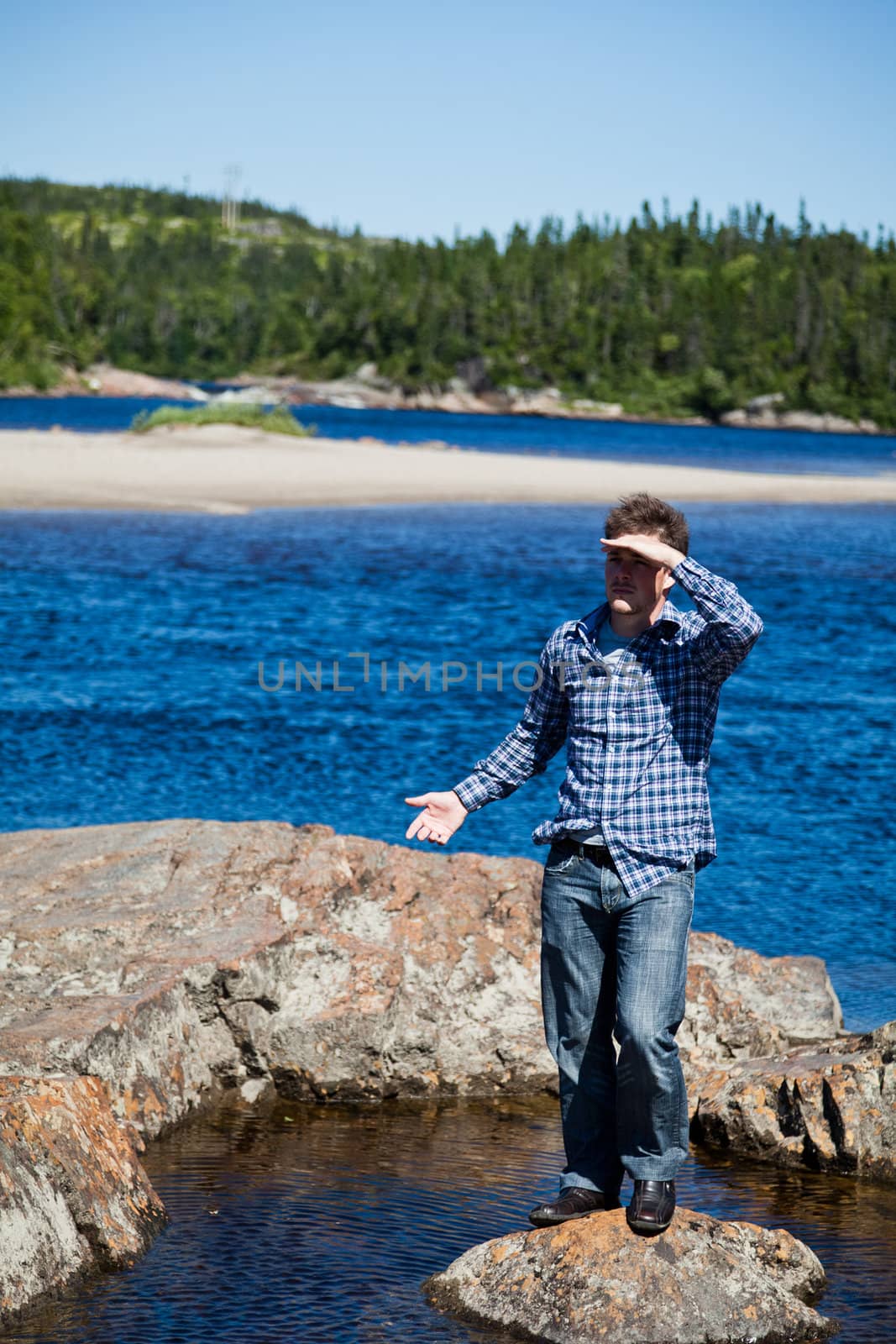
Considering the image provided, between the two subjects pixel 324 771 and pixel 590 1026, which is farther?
pixel 324 771

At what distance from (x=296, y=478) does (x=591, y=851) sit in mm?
34915

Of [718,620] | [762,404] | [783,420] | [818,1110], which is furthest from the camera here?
[762,404]

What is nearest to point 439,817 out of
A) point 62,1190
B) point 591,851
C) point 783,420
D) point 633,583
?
point 591,851

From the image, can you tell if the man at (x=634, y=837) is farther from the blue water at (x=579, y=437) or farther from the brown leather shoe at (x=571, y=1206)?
the blue water at (x=579, y=437)

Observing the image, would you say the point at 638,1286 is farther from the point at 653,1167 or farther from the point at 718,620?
the point at 718,620

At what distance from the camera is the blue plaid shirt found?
3969mm

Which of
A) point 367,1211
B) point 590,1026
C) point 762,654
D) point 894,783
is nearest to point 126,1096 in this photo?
point 367,1211

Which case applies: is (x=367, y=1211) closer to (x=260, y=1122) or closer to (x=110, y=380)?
(x=260, y=1122)

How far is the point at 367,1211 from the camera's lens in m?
5.02

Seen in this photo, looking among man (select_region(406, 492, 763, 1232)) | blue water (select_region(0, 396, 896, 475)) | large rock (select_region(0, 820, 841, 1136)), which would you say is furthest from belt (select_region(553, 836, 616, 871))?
blue water (select_region(0, 396, 896, 475))

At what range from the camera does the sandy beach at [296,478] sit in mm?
33969

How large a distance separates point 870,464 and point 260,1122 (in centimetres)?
7392

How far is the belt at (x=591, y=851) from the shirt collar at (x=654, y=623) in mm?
587

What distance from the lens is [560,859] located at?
4113 mm
